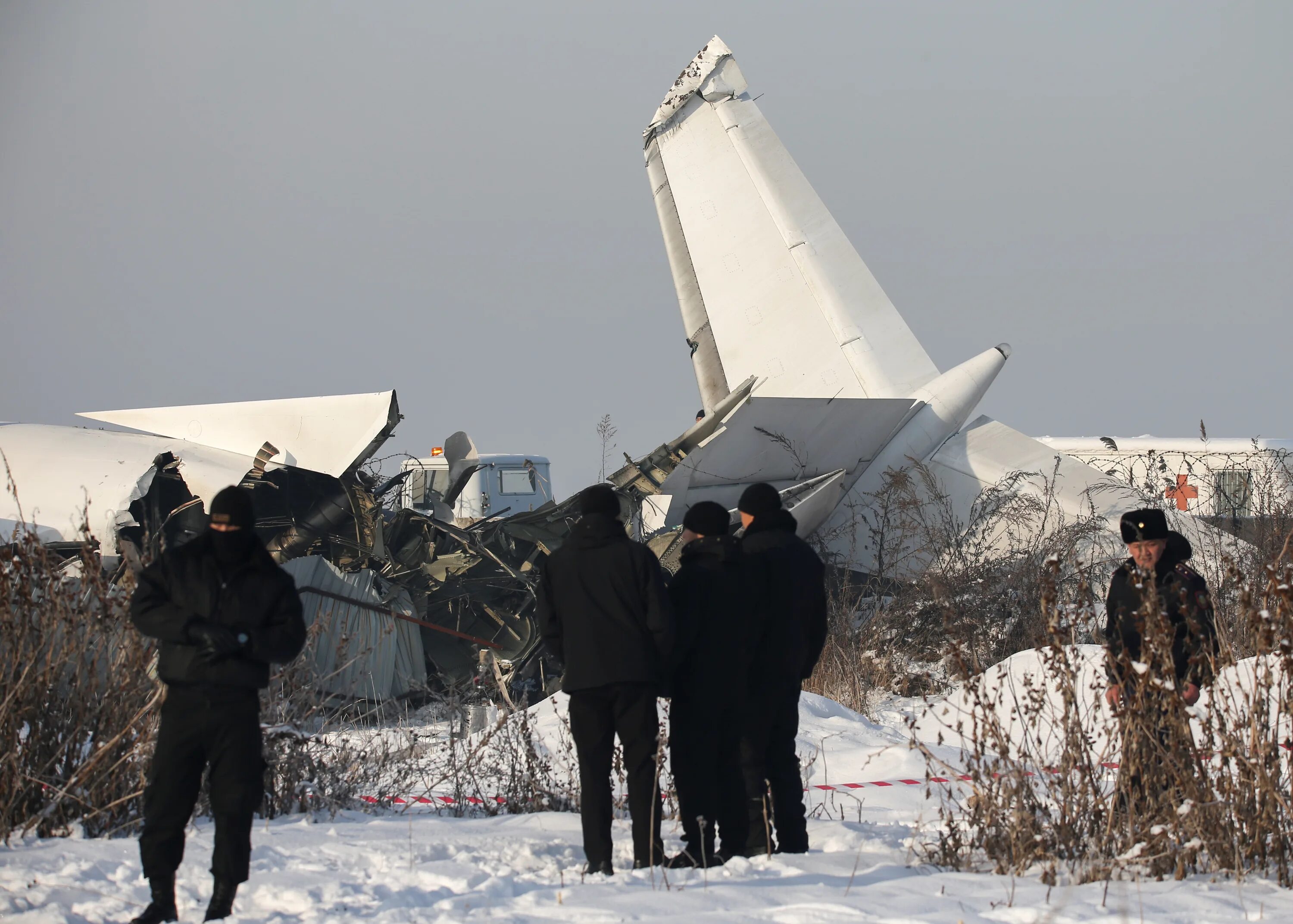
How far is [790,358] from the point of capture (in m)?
15.9

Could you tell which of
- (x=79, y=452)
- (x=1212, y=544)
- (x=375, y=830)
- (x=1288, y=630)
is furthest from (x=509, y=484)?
(x=1288, y=630)

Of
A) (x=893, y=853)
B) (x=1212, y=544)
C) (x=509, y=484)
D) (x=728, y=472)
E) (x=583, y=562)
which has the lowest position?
(x=893, y=853)

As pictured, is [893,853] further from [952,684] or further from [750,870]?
[952,684]

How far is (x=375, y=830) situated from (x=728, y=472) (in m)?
7.48

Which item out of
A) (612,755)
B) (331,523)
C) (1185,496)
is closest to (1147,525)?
(612,755)

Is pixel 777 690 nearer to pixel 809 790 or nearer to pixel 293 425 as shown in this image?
pixel 809 790

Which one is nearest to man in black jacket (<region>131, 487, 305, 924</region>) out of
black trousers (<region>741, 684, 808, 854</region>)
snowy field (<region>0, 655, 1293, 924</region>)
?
snowy field (<region>0, 655, 1293, 924</region>)

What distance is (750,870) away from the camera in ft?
15.0

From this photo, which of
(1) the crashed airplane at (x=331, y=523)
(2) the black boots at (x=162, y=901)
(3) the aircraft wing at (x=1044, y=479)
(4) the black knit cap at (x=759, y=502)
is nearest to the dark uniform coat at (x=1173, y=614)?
(4) the black knit cap at (x=759, y=502)

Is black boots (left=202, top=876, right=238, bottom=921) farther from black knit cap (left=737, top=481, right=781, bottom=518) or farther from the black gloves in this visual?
black knit cap (left=737, top=481, right=781, bottom=518)

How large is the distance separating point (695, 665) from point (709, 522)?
603mm

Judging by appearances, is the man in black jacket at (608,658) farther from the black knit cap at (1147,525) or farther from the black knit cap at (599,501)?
the black knit cap at (1147,525)

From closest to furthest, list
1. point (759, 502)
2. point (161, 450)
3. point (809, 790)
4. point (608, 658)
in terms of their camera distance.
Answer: point (608, 658) < point (759, 502) < point (809, 790) < point (161, 450)

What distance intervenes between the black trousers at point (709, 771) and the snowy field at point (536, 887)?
232 millimetres
